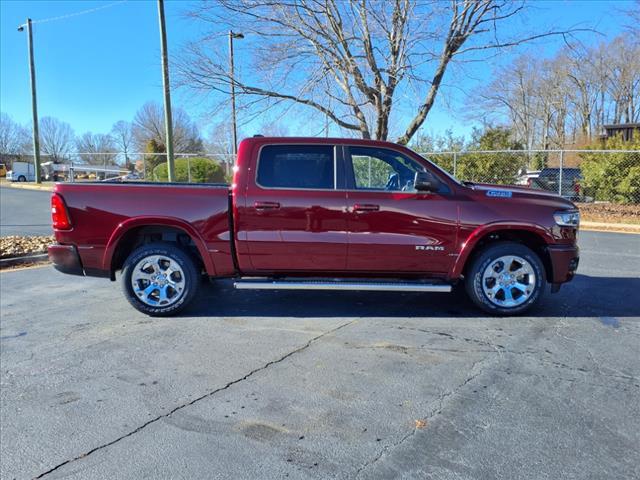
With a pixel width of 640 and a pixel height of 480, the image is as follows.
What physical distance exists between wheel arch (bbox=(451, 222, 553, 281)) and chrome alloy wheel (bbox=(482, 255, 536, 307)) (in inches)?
9.8

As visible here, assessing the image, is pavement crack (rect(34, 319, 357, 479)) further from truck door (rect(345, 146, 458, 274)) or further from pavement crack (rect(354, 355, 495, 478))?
pavement crack (rect(354, 355, 495, 478))

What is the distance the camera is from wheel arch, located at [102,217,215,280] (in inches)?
193

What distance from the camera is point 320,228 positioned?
4887 mm

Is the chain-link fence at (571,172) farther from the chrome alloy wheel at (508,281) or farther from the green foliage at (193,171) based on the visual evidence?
the green foliage at (193,171)

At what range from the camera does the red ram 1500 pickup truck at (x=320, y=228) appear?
488 cm

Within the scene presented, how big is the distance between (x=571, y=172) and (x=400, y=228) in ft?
51.0

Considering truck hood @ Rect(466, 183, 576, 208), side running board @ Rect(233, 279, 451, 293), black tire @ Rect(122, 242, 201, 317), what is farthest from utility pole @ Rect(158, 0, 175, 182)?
truck hood @ Rect(466, 183, 576, 208)

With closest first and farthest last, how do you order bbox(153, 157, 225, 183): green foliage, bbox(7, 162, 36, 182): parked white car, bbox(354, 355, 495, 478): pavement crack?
bbox(354, 355, 495, 478): pavement crack < bbox(153, 157, 225, 183): green foliage < bbox(7, 162, 36, 182): parked white car

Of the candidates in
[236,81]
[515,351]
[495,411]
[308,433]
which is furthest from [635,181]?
[308,433]

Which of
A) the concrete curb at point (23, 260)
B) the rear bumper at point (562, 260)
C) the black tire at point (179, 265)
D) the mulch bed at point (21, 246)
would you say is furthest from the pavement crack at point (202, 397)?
the concrete curb at point (23, 260)

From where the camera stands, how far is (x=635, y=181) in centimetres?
1538

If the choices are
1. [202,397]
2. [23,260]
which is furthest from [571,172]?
[202,397]

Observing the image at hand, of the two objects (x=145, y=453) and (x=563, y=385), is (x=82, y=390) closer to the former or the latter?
(x=145, y=453)

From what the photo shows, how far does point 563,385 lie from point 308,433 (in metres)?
1.96
